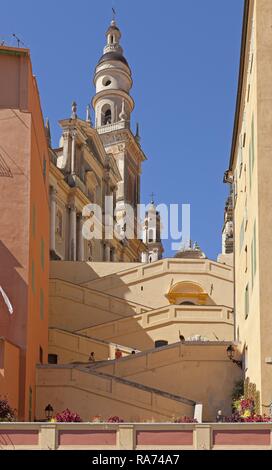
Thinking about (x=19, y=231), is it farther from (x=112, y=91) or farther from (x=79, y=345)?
(x=112, y=91)

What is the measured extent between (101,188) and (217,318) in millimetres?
29456

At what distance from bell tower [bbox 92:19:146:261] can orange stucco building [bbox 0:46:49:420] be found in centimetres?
5079

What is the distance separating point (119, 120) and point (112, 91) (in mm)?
2833

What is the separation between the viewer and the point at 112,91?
91875mm

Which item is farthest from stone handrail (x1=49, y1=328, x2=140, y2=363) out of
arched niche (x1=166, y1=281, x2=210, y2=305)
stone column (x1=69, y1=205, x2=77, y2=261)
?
stone column (x1=69, y1=205, x2=77, y2=261)

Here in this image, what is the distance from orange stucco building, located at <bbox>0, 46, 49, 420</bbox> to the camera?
33.7 m

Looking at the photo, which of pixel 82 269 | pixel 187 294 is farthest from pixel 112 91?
pixel 187 294

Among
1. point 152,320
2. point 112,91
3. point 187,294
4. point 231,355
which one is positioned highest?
point 112,91

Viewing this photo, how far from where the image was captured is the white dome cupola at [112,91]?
9188 centimetres

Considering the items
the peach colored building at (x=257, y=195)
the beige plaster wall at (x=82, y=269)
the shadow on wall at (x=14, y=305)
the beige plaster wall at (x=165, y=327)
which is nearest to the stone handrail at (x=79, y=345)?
the beige plaster wall at (x=165, y=327)

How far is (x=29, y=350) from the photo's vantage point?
1372 inches

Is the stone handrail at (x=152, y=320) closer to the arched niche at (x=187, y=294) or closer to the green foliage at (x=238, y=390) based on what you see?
the arched niche at (x=187, y=294)

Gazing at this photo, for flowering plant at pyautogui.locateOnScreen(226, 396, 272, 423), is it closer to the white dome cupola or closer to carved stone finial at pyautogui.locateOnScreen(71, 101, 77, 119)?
carved stone finial at pyautogui.locateOnScreen(71, 101, 77, 119)

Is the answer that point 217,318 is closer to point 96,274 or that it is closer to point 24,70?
point 96,274
